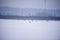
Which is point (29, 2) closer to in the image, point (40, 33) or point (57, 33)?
point (40, 33)

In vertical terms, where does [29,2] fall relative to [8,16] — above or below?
above

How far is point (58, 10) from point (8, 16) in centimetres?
100

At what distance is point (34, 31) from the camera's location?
1.28 metres

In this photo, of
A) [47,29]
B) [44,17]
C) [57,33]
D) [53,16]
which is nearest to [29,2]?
[44,17]

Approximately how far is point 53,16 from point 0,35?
108cm

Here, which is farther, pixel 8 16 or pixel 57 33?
pixel 57 33

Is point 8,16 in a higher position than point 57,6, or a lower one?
lower

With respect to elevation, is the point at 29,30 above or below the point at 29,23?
below

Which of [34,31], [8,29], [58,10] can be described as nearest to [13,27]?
[8,29]

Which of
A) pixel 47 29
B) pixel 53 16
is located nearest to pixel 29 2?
pixel 53 16

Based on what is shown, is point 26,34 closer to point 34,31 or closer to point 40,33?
point 34,31

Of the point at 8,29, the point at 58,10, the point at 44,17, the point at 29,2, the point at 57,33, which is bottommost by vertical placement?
the point at 57,33

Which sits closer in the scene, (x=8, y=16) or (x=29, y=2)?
(x=8, y=16)

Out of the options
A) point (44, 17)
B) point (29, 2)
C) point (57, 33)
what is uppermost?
point (29, 2)
